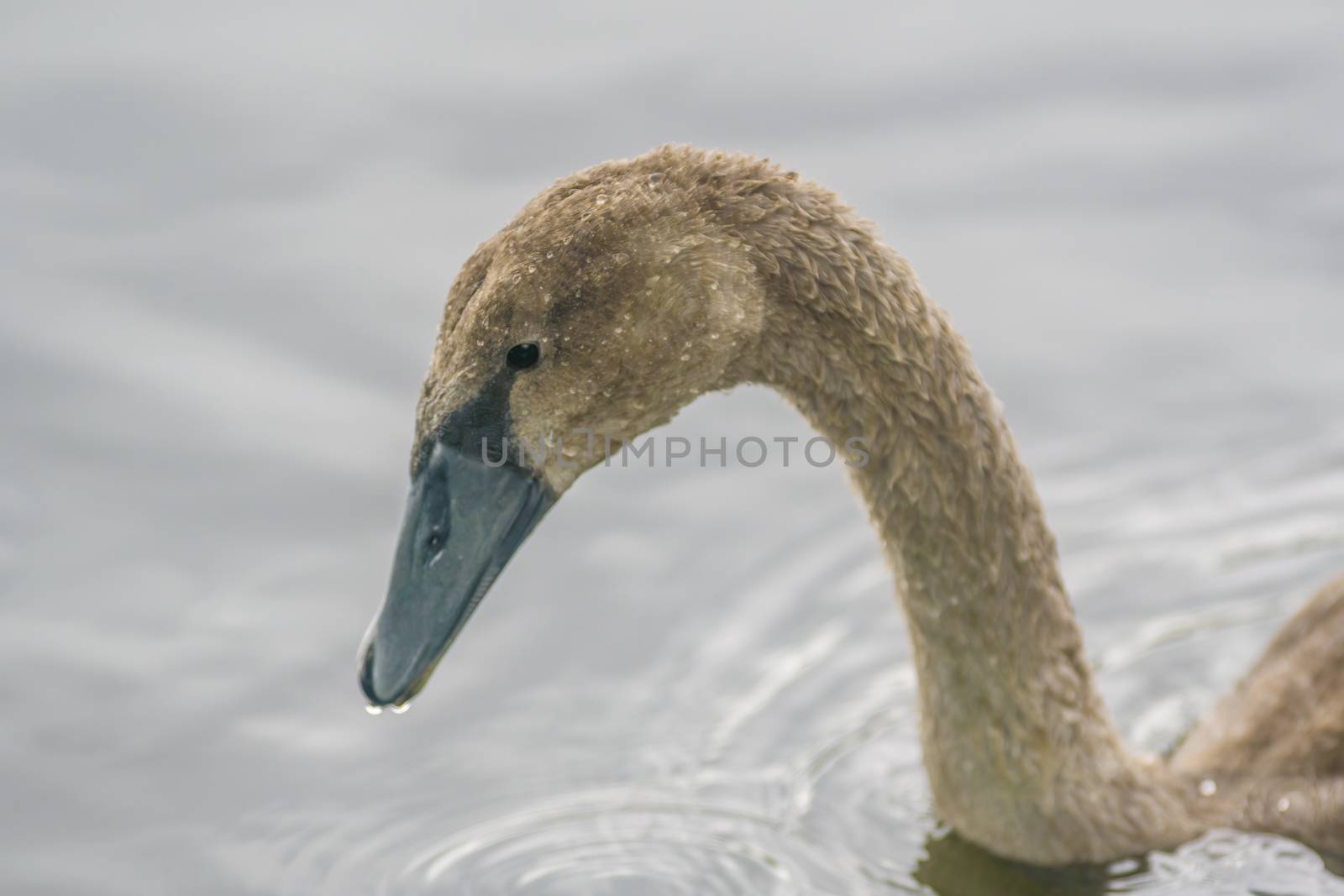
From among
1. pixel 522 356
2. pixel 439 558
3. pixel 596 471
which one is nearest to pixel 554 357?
pixel 522 356

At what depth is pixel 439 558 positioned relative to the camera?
5105mm

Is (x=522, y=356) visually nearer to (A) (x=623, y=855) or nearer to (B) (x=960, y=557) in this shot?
(B) (x=960, y=557)

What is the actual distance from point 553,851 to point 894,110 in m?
4.63

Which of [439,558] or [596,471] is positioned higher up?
[596,471]

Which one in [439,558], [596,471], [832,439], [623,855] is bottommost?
[623,855]

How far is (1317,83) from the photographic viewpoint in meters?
9.71

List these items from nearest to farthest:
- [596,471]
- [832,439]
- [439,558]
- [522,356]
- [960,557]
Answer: [522,356] → [439,558] → [832,439] → [960,557] → [596,471]

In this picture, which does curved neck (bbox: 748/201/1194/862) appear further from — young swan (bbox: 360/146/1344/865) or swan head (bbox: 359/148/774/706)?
swan head (bbox: 359/148/774/706)

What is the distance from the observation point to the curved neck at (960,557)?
513cm

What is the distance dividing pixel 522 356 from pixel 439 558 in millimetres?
636

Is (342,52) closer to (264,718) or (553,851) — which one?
(264,718)

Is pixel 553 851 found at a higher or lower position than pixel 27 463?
lower

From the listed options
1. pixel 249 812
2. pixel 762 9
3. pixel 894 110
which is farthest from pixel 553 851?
pixel 762 9

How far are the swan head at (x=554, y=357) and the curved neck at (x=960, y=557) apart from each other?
0.21 meters
